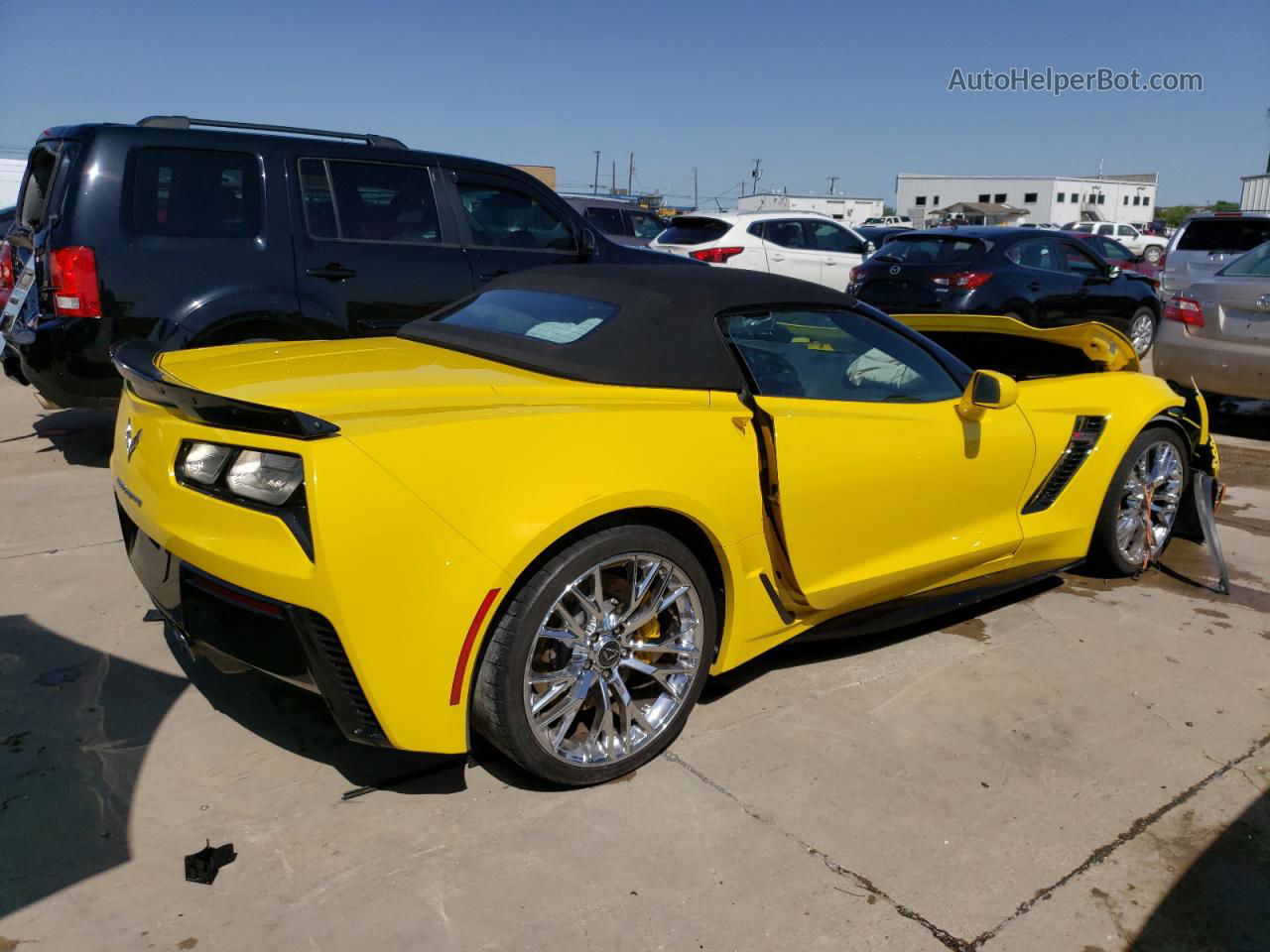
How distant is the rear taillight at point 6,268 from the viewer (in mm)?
6031

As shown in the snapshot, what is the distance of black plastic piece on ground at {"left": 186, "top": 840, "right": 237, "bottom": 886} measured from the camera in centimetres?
238

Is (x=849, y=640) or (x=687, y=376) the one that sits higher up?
(x=687, y=376)

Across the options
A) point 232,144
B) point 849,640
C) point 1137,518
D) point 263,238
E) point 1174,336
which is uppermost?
point 232,144

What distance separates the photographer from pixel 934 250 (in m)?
10.8

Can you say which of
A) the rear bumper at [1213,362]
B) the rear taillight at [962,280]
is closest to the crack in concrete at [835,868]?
the rear bumper at [1213,362]

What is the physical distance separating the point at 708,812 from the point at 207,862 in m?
1.27

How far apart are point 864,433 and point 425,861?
187 cm

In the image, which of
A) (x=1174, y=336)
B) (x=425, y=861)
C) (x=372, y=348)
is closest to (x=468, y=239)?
(x=372, y=348)

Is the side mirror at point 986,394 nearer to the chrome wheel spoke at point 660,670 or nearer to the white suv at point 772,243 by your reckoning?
the chrome wheel spoke at point 660,670

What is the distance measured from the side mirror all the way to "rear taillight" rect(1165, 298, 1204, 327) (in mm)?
5031

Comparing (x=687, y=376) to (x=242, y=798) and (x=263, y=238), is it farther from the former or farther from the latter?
(x=263, y=238)

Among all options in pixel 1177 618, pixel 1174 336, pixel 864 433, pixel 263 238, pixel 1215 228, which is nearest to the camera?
pixel 864 433

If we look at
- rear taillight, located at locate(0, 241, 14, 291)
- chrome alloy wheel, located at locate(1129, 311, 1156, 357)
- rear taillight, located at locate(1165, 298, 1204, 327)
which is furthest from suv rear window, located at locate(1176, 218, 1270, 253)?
rear taillight, located at locate(0, 241, 14, 291)

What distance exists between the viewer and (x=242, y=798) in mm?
2717
